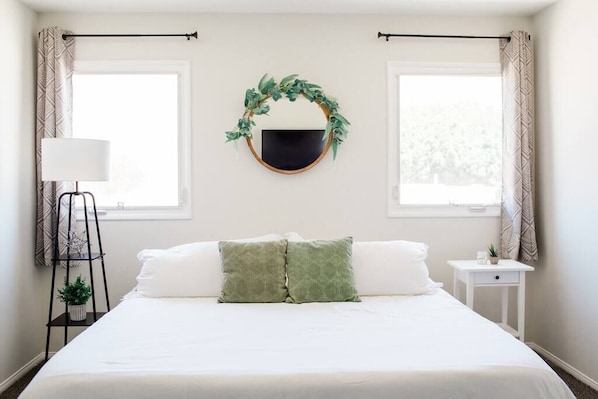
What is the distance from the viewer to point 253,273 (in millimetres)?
2854

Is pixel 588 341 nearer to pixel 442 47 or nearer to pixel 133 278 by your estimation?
pixel 442 47

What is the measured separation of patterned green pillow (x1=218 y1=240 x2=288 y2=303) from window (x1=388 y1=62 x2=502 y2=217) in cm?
125

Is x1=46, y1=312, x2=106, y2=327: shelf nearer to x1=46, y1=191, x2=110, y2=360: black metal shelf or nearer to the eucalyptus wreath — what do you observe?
x1=46, y1=191, x2=110, y2=360: black metal shelf

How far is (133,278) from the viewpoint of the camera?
367 cm

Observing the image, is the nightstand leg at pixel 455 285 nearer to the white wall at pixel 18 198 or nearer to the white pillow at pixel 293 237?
the white pillow at pixel 293 237

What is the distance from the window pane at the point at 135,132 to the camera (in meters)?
3.67

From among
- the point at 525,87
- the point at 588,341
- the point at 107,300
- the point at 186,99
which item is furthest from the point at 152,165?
the point at 588,341

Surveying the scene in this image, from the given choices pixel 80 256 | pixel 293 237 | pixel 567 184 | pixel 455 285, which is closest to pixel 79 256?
pixel 80 256

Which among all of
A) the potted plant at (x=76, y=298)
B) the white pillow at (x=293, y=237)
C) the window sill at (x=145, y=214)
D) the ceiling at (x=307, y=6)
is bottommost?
the potted plant at (x=76, y=298)

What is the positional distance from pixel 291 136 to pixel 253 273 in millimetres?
1255

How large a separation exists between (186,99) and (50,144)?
3.48 feet

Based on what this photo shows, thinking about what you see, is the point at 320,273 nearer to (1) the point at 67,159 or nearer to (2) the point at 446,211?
(2) the point at 446,211

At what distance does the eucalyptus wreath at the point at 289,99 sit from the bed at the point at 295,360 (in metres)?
1.56

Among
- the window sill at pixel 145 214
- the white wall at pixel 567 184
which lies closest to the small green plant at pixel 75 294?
the window sill at pixel 145 214
